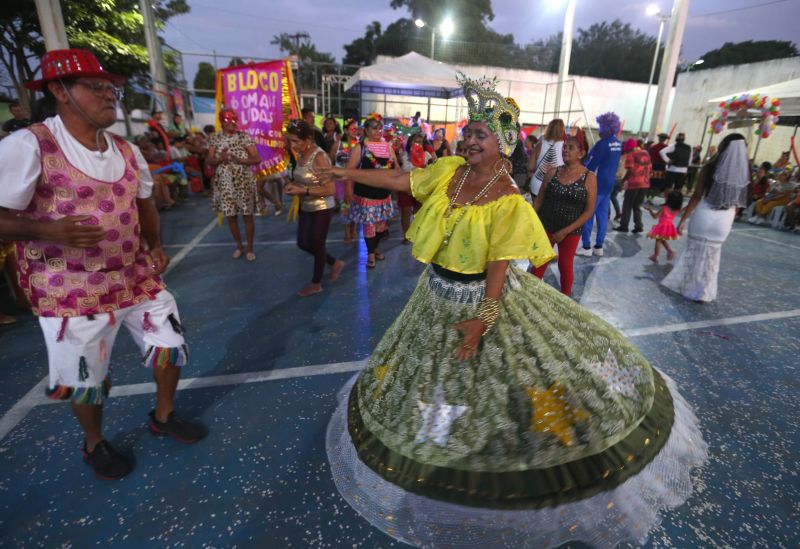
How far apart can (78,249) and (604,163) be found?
252 inches

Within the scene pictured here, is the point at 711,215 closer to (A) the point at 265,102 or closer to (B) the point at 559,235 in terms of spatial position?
(B) the point at 559,235

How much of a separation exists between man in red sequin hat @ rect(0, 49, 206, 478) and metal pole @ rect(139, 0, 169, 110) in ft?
43.1

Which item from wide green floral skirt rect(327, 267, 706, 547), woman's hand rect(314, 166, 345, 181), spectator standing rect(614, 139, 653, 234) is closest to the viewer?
wide green floral skirt rect(327, 267, 706, 547)

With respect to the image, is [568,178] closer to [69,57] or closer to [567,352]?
[567,352]

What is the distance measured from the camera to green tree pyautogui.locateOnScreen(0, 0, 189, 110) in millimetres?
12227

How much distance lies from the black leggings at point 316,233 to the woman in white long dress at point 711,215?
421cm

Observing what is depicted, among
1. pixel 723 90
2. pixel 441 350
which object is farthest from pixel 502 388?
pixel 723 90

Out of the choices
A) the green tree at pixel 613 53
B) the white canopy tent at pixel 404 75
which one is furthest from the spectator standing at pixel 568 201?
the green tree at pixel 613 53

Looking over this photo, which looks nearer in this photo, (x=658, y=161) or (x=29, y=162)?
(x=29, y=162)

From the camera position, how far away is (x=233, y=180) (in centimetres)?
574

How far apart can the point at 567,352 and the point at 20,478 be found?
10.3ft

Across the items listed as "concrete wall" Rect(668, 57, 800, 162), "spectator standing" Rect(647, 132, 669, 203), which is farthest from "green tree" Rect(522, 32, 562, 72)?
"spectator standing" Rect(647, 132, 669, 203)

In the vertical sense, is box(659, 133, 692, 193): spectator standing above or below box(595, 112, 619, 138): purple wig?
below

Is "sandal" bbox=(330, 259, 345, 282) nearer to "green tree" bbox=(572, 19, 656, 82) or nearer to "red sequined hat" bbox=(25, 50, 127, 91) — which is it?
"red sequined hat" bbox=(25, 50, 127, 91)
